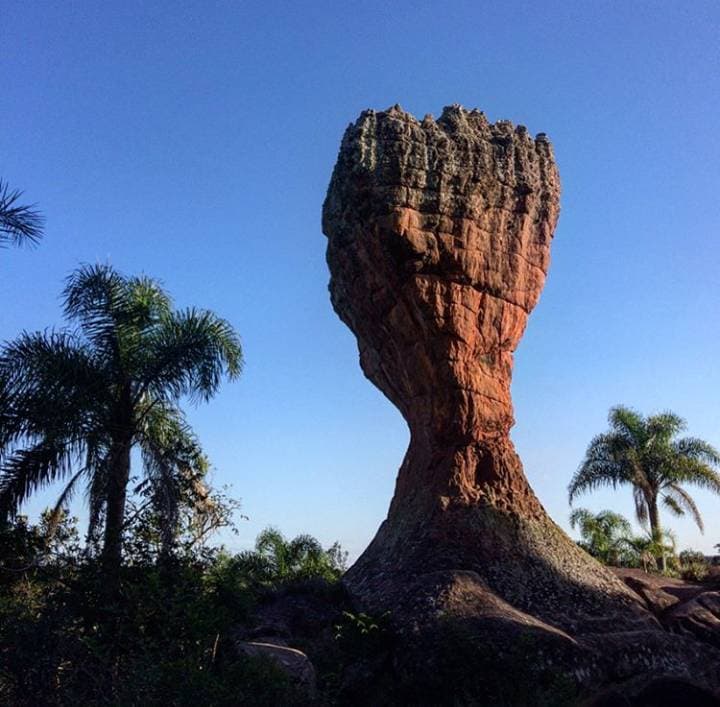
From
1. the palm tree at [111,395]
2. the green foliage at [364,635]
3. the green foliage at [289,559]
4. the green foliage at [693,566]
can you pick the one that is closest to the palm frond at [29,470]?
the palm tree at [111,395]

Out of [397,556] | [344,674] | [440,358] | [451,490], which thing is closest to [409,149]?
[440,358]

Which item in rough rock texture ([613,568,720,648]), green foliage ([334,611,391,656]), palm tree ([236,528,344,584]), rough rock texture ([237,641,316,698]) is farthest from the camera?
palm tree ([236,528,344,584])

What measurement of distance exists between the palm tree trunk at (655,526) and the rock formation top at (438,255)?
11.9m

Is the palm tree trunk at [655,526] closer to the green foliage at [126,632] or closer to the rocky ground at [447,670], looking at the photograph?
the rocky ground at [447,670]

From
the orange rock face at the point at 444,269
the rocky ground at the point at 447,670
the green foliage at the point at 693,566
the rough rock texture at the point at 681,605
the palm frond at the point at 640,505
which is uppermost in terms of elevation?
the orange rock face at the point at 444,269

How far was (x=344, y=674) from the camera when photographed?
1418 centimetres

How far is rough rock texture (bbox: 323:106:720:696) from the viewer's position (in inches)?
682

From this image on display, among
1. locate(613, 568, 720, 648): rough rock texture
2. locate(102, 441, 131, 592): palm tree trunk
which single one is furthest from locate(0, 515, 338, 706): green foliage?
locate(613, 568, 720, 648): rough rock texture

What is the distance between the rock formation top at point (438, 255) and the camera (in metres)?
19.2

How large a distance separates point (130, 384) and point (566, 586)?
10.5 metres

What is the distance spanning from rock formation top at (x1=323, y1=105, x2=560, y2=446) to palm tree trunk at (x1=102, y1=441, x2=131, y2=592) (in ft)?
27.5

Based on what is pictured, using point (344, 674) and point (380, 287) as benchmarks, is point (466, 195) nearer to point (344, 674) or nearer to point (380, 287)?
point (380, 287)

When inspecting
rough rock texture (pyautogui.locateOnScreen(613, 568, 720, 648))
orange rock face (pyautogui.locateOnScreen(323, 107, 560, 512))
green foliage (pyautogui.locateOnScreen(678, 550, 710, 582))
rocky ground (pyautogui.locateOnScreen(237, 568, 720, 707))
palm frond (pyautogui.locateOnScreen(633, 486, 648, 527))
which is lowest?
rocky ground (pyautogui.locateOnScreen(237, 568, 720, 707))

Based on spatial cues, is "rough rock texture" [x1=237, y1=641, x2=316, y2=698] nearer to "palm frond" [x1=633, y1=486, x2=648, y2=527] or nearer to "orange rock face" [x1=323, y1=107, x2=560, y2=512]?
"orange rock face" [x1=323, y1=107, x2=560, y2=512]
